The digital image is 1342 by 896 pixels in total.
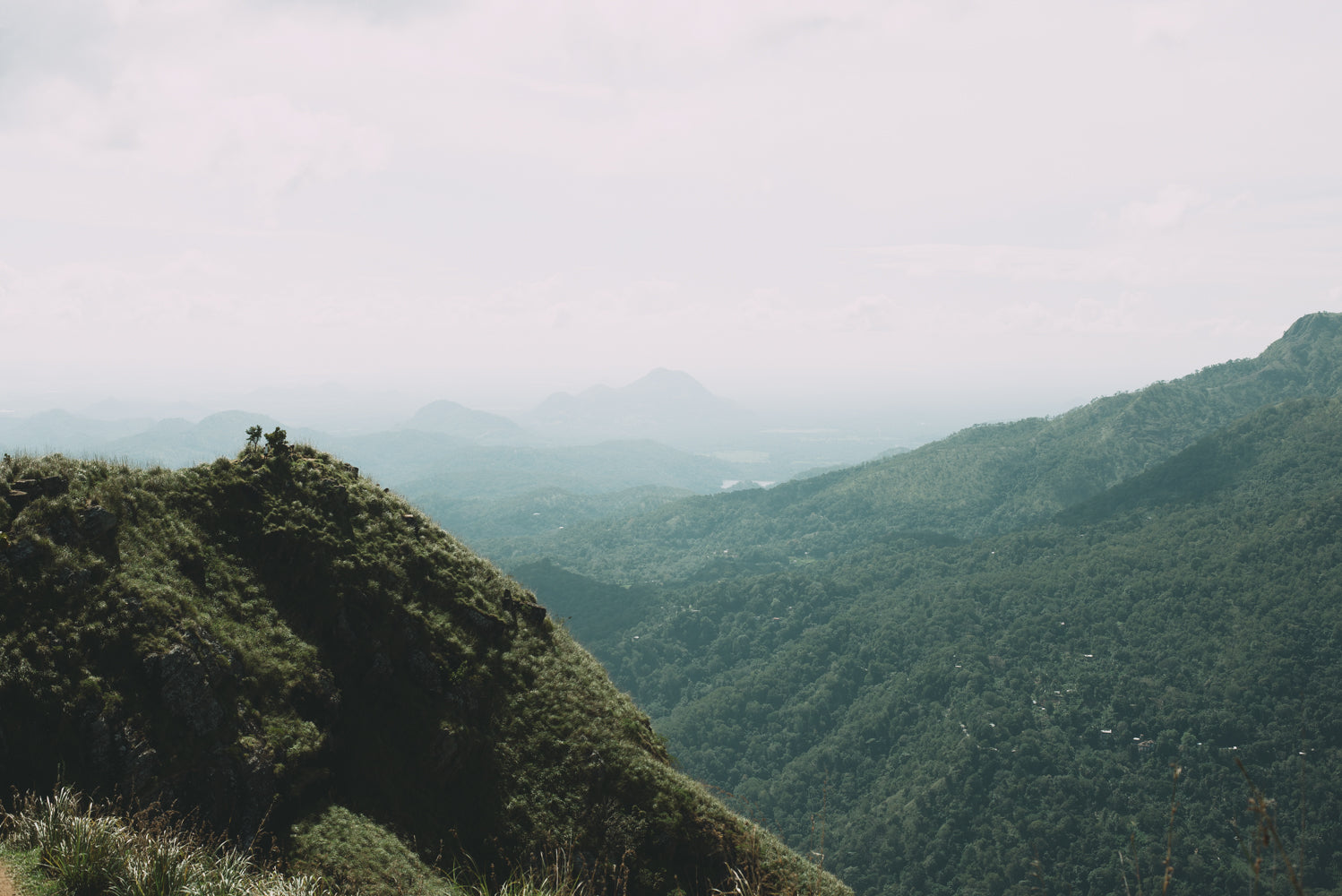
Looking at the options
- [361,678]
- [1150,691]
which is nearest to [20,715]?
[361,678]

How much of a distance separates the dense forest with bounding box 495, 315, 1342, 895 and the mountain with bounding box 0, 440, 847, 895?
2639 cm

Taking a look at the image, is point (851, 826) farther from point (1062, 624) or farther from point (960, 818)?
point (1062, 624)

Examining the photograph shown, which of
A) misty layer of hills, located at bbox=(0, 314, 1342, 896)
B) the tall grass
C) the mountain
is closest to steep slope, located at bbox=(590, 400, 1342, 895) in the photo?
misty layer of hills, located at bbox=(0, 314, 1342, 896)

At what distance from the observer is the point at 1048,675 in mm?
102312

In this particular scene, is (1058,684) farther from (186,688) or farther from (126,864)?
(126,864)

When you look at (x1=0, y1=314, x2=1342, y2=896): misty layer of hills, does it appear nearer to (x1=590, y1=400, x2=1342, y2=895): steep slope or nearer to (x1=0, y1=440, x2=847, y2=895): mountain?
(x1=0, y1=440, x2=847, y2=895): mountain

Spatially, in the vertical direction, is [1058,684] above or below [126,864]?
below

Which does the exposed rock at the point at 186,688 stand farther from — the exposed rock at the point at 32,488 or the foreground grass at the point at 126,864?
the exposed rock at the point at 32,488

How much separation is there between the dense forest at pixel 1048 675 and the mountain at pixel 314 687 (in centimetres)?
2639

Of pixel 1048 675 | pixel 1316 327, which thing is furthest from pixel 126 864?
pixel 1316 327

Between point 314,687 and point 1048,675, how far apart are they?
108781mm

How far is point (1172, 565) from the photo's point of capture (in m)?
113

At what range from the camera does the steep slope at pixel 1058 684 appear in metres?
75.7

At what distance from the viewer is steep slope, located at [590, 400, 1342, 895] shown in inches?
2980
